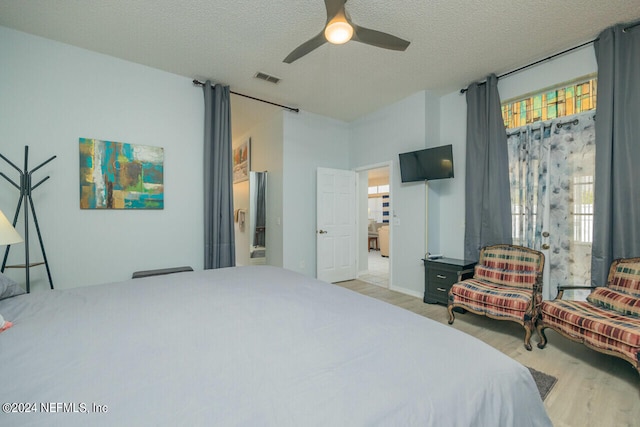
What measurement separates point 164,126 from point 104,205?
117 centimetres

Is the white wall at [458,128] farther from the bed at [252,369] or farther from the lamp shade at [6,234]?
the lamp shade at [6,234]

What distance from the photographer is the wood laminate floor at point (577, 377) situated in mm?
1594

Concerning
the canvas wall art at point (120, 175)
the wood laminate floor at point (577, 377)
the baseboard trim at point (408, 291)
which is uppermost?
the canvas wall art at point (120, 175)

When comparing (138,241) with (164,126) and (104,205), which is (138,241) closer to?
(104,205)

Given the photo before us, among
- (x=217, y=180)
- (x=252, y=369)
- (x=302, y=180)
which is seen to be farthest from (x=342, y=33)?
(x=302, y=180)

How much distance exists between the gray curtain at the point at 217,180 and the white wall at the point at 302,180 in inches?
40.7

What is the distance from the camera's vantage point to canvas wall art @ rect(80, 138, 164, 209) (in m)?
2.91

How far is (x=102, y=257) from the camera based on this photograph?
2.97 metres

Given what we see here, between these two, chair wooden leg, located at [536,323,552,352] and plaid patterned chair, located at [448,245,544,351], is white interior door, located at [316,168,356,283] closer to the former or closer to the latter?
plaid patterned chair, located at [448,245,544,351]

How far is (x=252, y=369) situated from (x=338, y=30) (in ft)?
7.22

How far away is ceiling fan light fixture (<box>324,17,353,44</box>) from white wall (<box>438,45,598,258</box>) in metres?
2.43

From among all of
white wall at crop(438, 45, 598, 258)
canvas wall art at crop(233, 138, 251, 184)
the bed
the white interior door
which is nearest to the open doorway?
the white interior door

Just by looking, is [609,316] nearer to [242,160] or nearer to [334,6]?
[334,6]

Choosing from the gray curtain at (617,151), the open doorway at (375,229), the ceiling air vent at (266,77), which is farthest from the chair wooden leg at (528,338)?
the ceiling air vent at (266,77)
